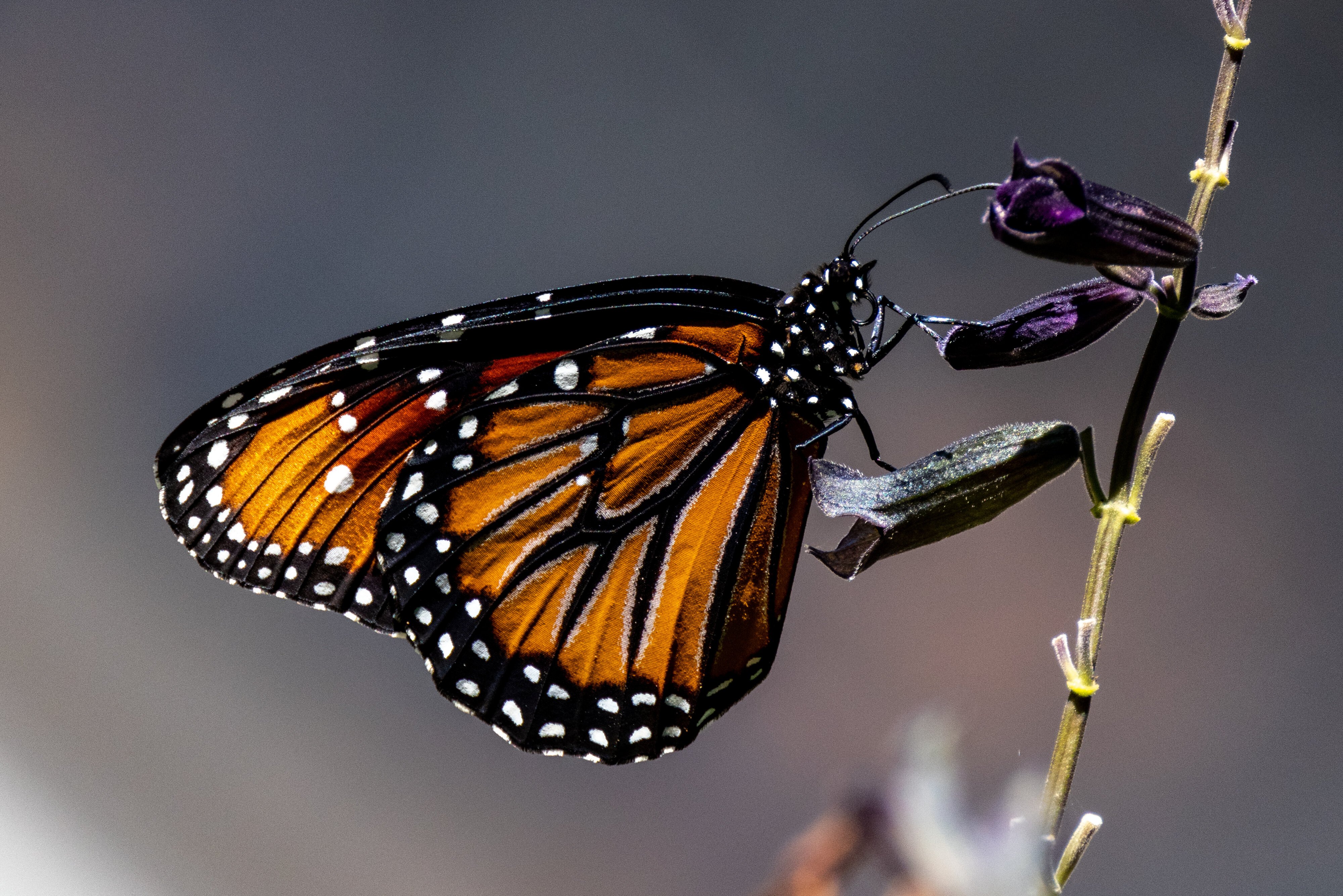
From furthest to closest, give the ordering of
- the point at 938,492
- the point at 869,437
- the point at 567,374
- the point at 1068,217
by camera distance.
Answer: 1. the point at 567,374
2. the point at 869,437
3. the point at 938,492
4. the point at 1068,217

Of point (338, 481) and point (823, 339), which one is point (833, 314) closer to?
point (823, 339)

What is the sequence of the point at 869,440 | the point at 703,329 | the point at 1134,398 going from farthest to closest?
1. the point at 703,329
2. the point at 869,440
3. the point at 1134,398

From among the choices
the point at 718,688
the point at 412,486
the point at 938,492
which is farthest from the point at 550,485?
the point at 938,492

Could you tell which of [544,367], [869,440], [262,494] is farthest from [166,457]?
[869,440]

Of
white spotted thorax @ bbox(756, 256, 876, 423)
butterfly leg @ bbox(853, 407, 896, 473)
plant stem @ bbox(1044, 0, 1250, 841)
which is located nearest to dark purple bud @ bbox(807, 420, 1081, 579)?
plant stem @ bbox(1044, 0, 1250, 841)

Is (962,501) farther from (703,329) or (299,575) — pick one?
(299,575)

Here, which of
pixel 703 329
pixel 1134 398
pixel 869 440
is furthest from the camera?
pixel 703 329
